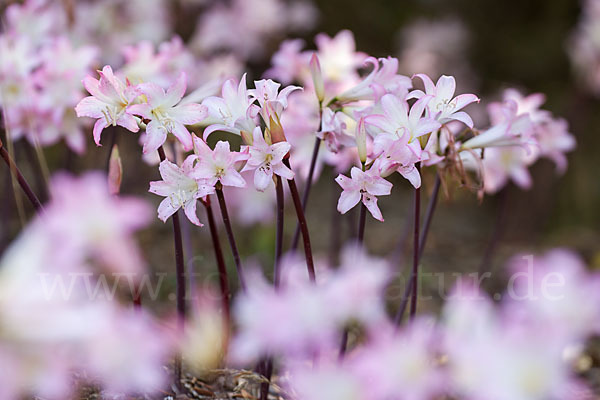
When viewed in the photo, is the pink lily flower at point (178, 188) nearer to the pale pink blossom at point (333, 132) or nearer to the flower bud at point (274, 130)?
the flower bud at point (274, 130)

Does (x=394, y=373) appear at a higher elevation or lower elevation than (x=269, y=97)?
lower

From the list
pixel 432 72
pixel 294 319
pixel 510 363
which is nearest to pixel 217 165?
pixel 294 319

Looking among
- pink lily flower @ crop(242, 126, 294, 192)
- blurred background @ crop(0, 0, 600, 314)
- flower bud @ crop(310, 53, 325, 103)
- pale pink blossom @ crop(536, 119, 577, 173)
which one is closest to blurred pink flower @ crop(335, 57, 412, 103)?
flower bud @ crop(310, 53, 325, 103)

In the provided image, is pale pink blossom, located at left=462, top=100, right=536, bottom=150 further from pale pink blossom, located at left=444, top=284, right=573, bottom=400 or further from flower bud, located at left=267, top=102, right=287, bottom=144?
pale pink blossom, located at left=444, top=284, right=573, bottom=400

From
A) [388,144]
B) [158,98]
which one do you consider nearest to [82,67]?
[158,98]

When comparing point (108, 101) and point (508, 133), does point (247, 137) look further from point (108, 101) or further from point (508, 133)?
point (508, 133)

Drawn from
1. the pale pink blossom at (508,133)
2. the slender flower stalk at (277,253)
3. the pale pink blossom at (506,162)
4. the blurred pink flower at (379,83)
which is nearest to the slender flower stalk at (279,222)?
the slender flower stalk at (277,253)

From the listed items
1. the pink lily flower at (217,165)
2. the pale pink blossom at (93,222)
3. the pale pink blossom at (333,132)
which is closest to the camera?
the pale pink blossom at (93,222)
